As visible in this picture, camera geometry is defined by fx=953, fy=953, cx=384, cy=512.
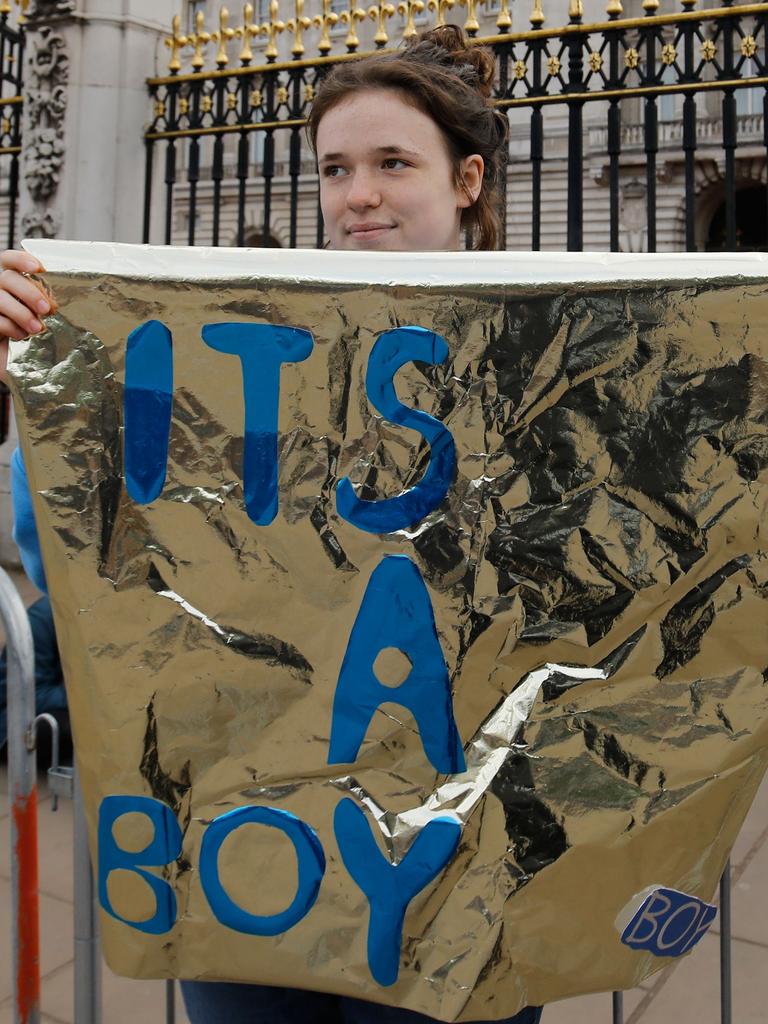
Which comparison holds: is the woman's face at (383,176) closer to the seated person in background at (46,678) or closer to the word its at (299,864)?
the word its at (299,864)

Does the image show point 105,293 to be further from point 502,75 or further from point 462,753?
point 502,75

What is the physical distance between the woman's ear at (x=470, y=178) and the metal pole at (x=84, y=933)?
105cm

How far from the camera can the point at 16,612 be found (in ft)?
5.27

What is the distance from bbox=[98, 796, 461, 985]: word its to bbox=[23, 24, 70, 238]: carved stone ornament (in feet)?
18.8

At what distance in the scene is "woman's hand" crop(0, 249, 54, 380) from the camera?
1106mm

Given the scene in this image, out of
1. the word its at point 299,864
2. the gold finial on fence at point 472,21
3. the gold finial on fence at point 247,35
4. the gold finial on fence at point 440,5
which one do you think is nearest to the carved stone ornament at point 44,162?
the gold finial on fence at point 247,35

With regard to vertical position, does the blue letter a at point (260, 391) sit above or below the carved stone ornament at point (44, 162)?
below

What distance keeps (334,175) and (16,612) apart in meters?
0.89

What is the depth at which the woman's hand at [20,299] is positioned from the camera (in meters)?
1.11

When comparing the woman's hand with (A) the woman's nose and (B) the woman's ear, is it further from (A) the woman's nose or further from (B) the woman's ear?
(B) the woman's ear

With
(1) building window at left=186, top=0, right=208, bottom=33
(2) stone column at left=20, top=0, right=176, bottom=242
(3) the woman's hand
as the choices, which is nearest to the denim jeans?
(3) the woman's hand

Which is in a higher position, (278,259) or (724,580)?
(278,259)

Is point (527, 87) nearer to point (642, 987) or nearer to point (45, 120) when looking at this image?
Answer: point (45, 120)

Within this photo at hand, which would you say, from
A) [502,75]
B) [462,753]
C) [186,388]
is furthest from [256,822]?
[502,75]
